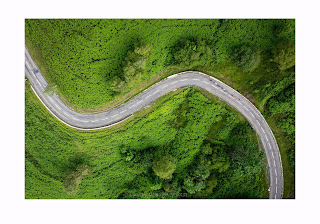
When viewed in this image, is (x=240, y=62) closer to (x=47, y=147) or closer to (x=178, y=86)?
(x=178, y=86)

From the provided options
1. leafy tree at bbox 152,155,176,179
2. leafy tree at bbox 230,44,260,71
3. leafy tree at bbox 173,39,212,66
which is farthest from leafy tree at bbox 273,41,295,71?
leafy tree at bbox 152,155,176,179

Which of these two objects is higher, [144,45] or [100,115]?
[144,45]

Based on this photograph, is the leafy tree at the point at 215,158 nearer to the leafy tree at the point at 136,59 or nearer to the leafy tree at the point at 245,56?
the leafy tree at the point at 245,56

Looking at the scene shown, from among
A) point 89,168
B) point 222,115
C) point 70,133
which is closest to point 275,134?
point 222,115

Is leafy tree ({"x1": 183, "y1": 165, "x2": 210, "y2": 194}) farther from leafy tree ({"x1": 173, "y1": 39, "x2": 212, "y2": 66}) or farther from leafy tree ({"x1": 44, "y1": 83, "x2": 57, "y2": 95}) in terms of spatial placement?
leafy tree ({"x1": 44, "y1": 83, "x2": 57, "y2": 95})

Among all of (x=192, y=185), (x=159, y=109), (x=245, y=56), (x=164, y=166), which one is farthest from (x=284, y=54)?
(x=192, y=185)

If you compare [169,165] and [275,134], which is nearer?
[169,165]

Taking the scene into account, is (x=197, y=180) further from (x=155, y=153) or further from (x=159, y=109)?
(x=159, y=109)
